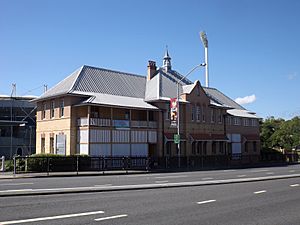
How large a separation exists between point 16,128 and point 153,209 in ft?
177

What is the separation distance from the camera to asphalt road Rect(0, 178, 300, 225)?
8.77 metres

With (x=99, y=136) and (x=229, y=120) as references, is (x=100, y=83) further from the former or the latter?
(x=229, y=120)

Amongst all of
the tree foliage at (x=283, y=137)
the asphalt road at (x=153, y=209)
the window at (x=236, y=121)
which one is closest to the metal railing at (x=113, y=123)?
the window at (x=236, y=121)

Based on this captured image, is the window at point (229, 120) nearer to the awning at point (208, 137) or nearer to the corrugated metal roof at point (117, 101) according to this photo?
the awning at point (208, 137)

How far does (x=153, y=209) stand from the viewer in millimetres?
10320

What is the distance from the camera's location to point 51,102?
3844cm

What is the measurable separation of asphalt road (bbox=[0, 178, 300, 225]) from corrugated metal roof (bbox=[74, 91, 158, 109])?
2078cm

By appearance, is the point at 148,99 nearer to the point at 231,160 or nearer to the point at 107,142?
the point at 107,142

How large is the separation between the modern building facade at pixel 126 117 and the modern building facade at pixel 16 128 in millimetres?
15995

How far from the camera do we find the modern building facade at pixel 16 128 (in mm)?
55375

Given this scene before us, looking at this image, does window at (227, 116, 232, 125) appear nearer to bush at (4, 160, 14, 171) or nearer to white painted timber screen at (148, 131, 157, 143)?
white painted timber screen at (148, 131, 157, 143)

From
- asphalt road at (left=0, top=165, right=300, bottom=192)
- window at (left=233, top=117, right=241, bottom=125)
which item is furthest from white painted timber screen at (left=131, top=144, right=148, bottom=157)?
window at (left=233, top=117, right=241, bottom=125)

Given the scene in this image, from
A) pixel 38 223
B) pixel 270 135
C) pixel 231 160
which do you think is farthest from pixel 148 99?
pixel 270 135

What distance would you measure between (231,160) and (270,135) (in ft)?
109
